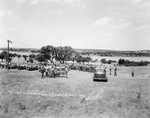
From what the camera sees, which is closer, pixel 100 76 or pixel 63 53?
pixel 100 76

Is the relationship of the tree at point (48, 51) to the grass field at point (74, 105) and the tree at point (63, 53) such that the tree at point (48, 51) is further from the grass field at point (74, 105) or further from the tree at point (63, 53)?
the grass field at point (74, 105)

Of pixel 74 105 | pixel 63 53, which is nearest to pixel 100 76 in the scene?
pixel 74 105

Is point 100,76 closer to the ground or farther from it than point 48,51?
closer to the ground

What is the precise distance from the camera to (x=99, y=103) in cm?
1266

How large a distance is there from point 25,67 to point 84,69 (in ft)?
48.9

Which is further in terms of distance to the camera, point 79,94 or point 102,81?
point 102,81

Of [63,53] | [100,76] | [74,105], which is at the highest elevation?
[63,53]

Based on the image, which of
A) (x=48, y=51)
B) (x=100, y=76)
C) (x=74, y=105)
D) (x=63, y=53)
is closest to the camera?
(x=74, y=105)

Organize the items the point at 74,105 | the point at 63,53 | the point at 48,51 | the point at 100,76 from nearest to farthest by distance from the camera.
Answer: the point at 74,105 < the point at 100,76 < the point at 63,53 < the point at 48,51

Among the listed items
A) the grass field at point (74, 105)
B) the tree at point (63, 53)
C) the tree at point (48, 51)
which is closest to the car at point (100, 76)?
the grass field at point (74, 105)

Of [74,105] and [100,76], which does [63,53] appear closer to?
[100,76]

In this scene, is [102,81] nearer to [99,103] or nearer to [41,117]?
[99,103]

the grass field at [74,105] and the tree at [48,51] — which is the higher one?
the tree at [48,51]

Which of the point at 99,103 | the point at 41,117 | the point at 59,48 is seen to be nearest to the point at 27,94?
the point at 41,117
